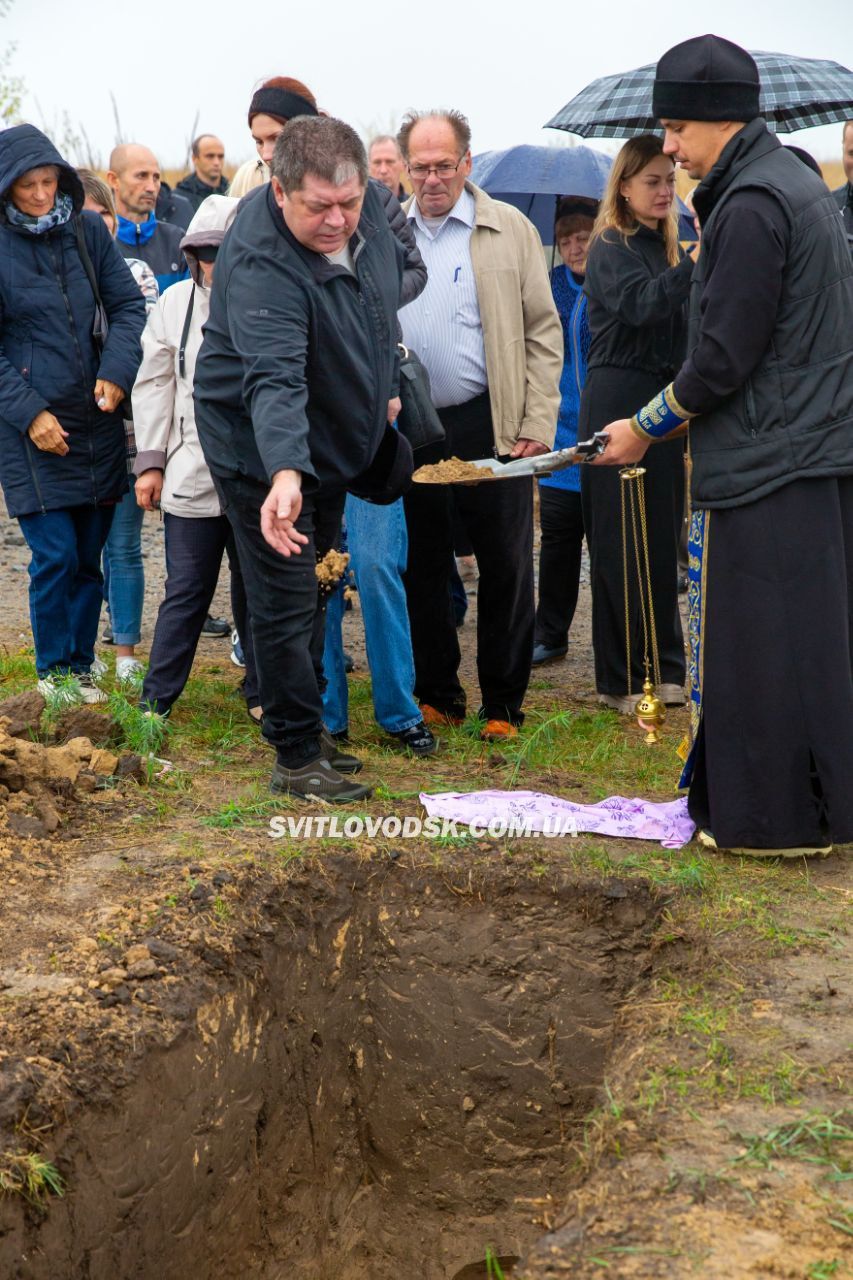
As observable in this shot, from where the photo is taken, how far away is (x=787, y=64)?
5820mm

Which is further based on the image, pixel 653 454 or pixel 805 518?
pixel 653 454

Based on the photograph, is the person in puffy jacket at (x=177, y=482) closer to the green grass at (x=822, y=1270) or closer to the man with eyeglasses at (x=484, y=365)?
the man with eyeglasses at (x=484, y=365)

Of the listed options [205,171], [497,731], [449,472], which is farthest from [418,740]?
[205,171]

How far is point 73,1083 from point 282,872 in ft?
3.31

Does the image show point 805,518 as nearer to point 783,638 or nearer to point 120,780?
point 783,638

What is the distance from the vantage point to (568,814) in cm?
450

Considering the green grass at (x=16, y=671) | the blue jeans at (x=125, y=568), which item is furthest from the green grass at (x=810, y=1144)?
the blue jeans at (x=125, y=568)

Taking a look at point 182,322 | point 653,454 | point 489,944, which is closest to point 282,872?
point 489,944

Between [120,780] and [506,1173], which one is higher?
[120,780]

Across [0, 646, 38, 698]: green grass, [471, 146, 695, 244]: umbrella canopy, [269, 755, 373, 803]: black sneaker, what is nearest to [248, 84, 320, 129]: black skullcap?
[269, 755, 373, 803]: black sneaker

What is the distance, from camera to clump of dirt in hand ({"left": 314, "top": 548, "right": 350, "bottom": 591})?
4.76 meters

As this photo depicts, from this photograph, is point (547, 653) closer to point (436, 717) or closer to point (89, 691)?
point (436, 717)

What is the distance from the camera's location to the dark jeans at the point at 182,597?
5246 millimetres

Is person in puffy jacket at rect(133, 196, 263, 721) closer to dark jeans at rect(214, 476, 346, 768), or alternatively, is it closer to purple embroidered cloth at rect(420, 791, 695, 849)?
dark jeans at rect(214, 476, 346, 768)
